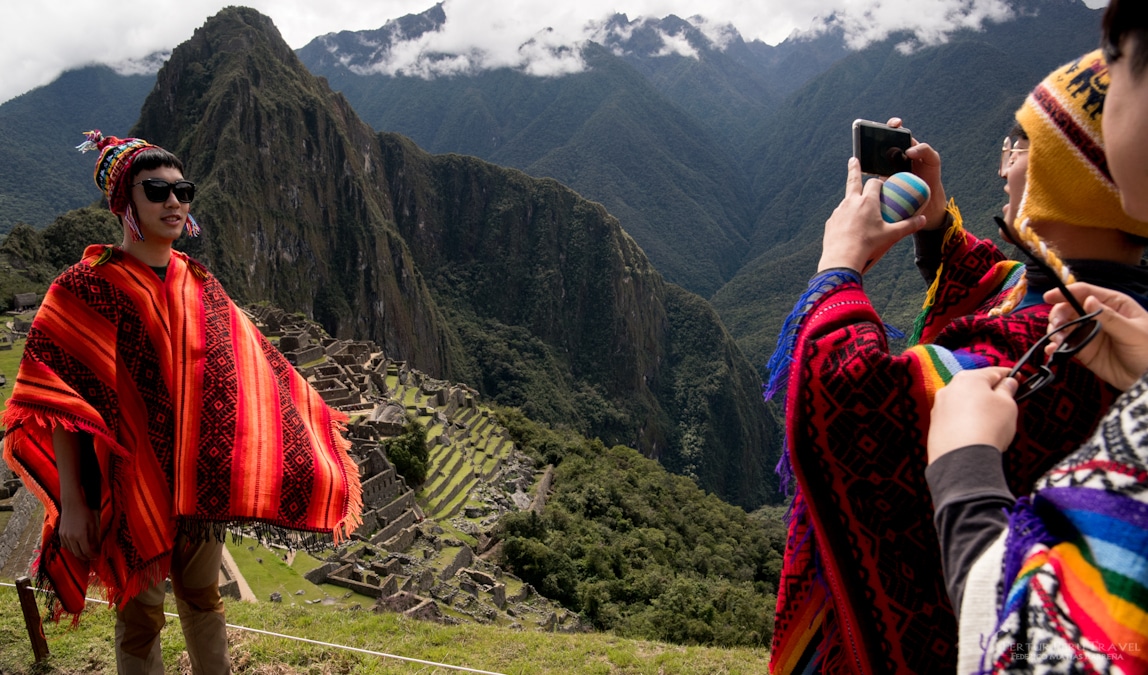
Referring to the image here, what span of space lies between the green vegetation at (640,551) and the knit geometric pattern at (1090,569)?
11.1m

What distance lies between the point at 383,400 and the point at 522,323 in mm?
81212

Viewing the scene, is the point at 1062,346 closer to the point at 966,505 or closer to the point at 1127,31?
the point at 966,505

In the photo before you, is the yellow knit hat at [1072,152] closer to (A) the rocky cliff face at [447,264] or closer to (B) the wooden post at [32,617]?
(B) the wooden post at [32,617]

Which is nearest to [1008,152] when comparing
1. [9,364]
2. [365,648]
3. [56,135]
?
[365,648]

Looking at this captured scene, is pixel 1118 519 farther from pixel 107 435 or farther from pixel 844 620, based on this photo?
pixel 107 435

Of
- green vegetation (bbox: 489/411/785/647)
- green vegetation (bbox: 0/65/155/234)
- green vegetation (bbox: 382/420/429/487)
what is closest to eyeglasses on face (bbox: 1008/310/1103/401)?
green vegetation (bbox: 489/411/785/647)

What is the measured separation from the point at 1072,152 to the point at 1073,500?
63cm

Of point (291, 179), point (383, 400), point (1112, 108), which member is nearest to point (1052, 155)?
point (1112, 108)

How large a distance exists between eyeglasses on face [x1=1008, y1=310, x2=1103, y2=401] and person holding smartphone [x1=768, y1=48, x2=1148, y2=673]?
7 cm

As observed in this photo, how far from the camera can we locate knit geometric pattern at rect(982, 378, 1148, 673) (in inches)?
28.3

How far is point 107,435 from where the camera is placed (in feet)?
8.14

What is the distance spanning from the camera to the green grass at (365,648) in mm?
3955

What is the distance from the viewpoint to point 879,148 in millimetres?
1637

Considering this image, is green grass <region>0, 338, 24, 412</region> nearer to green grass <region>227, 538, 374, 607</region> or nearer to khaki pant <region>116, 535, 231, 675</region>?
→ green grass <region>227, 538, 374, 607</region>
